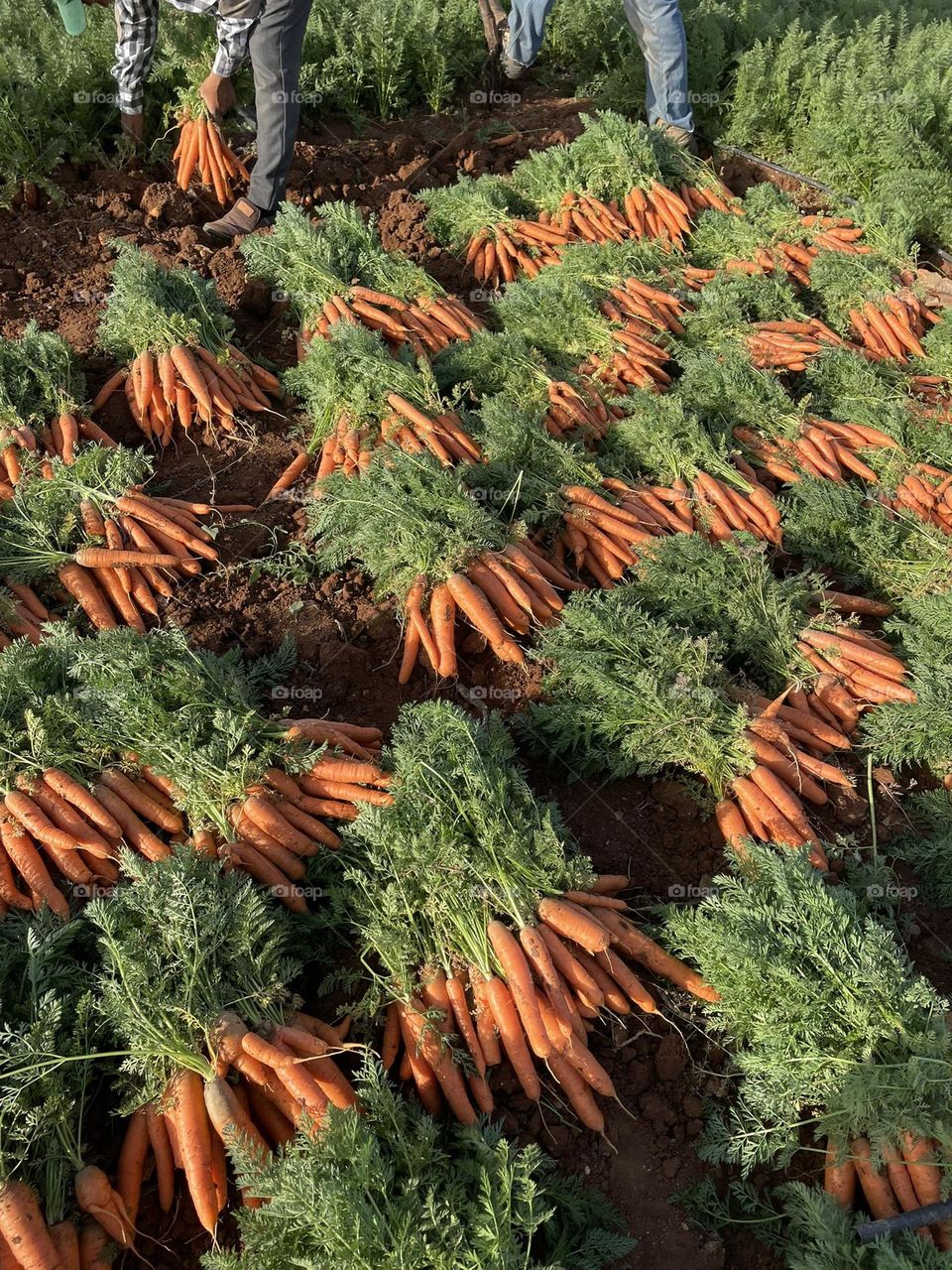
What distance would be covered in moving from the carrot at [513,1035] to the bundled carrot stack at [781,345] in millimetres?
3699

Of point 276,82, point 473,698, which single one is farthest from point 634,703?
point 276,82

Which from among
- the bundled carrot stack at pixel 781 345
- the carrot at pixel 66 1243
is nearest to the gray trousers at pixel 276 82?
the bundled carrot stack at pixel 781 345

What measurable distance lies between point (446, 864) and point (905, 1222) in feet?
5.08

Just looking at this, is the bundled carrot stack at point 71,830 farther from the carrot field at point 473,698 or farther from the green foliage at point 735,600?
the green foliage at point 735,600

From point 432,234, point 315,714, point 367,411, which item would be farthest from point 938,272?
point 315,714

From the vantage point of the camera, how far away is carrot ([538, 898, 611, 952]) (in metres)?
2.98

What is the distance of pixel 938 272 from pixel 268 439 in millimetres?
4436

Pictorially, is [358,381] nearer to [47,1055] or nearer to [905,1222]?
[47,1055]

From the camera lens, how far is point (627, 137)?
6.51m

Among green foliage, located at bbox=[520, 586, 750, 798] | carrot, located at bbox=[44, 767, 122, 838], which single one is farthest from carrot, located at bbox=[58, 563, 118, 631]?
green foliage, located at bbox=[520, 586, 750, 798]

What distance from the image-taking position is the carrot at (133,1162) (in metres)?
2.62

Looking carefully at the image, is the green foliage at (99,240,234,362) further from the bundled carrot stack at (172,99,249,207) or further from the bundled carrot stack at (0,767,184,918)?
the bundled carrot stack at (0,767,184,918)

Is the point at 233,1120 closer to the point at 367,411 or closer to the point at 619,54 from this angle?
the point at 367,411

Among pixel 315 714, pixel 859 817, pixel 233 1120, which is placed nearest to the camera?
pixel 233 1120
